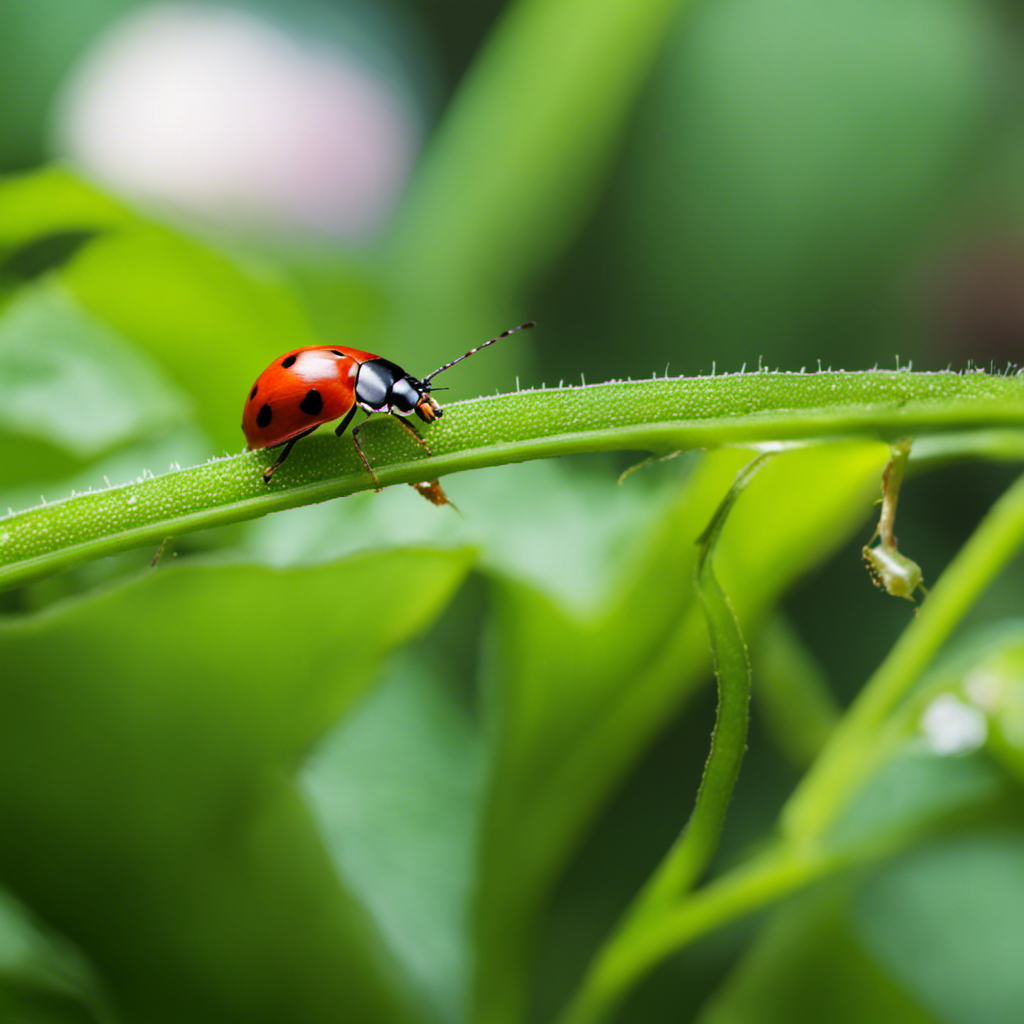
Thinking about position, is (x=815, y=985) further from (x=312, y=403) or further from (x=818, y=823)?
(x=312, y=403)

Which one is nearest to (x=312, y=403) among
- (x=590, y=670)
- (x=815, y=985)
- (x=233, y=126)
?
(x=590, y=670)

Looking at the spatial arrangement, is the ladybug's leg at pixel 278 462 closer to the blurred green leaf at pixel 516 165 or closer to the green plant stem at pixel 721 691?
the green plant stem at pixel 721 691

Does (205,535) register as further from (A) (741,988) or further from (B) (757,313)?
(B) (757,313)

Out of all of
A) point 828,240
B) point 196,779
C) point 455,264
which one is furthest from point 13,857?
point 828,240

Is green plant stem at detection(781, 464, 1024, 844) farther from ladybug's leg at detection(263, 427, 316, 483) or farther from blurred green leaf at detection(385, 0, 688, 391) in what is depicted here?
blurred green leaf at detection(385, 0, 688, 391)

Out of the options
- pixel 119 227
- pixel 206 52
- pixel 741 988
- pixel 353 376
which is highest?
pixel 206 52

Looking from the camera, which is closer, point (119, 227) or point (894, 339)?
point (119, 227)

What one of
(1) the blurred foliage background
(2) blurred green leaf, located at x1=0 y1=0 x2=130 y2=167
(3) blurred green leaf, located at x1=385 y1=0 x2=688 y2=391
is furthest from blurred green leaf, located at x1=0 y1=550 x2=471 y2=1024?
(2) blurred green leaf, located at x1=0 y1=0 x2=130 y2=167
